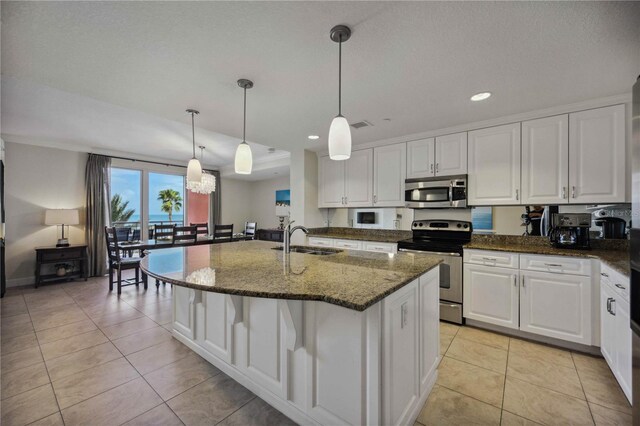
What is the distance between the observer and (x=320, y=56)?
1.77 m

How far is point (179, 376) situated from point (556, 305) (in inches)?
130

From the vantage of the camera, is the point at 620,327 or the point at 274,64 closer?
the point at 620,327

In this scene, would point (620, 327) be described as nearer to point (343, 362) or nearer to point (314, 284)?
point (343, 362)

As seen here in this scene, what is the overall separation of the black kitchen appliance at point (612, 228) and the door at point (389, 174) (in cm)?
196

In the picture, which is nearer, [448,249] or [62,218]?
[448,249]

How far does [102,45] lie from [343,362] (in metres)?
2.37

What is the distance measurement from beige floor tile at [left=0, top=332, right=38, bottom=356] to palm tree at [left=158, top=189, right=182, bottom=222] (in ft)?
12.8

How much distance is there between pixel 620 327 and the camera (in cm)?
171

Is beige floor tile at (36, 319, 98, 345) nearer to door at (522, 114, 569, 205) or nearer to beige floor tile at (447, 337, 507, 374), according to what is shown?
beige floor tile at (447, 337, 507, 374)

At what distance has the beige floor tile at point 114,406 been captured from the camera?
61.6 inches

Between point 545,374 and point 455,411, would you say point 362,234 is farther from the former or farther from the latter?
point 455,411

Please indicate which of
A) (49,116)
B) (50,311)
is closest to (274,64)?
(49,116)

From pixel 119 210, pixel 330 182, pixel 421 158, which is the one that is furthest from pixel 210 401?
pixel 119 210

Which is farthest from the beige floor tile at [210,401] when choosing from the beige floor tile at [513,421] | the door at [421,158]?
the door at [421,158]
